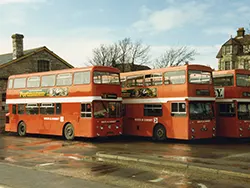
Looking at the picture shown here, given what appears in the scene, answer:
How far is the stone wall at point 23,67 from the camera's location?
35.2m

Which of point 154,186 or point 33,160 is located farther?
point 33,160

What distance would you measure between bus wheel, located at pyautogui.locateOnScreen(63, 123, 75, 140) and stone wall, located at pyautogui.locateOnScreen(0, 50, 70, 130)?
441 inches

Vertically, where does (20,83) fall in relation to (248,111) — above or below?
above

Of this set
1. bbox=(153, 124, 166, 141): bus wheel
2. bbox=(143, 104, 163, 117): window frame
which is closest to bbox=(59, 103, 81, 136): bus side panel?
bbox=(143, 104, 163, 117): window frame

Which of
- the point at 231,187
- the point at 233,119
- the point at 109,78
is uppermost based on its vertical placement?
the point at 109,78

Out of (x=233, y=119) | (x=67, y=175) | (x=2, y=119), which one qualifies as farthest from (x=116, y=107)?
(x=2, y=119)

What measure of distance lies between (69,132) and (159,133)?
5.31 meters

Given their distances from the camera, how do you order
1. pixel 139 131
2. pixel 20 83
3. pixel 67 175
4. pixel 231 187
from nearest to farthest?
pixel 231 187
pixel 67 175
pixel 139 131
pixel 20 83

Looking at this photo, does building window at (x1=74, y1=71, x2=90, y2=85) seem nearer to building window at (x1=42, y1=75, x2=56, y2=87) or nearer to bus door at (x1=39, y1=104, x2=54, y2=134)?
building window at (x1=42, y1=75, x2=56, y2=87)

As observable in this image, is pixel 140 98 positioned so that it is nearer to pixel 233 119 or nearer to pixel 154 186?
pixel 233 119

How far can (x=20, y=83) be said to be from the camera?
25.8 metres

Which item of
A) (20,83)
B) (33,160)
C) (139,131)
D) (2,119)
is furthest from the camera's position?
(2,119)

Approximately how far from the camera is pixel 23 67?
3822cm

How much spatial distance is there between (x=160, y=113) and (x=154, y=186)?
1196cm
